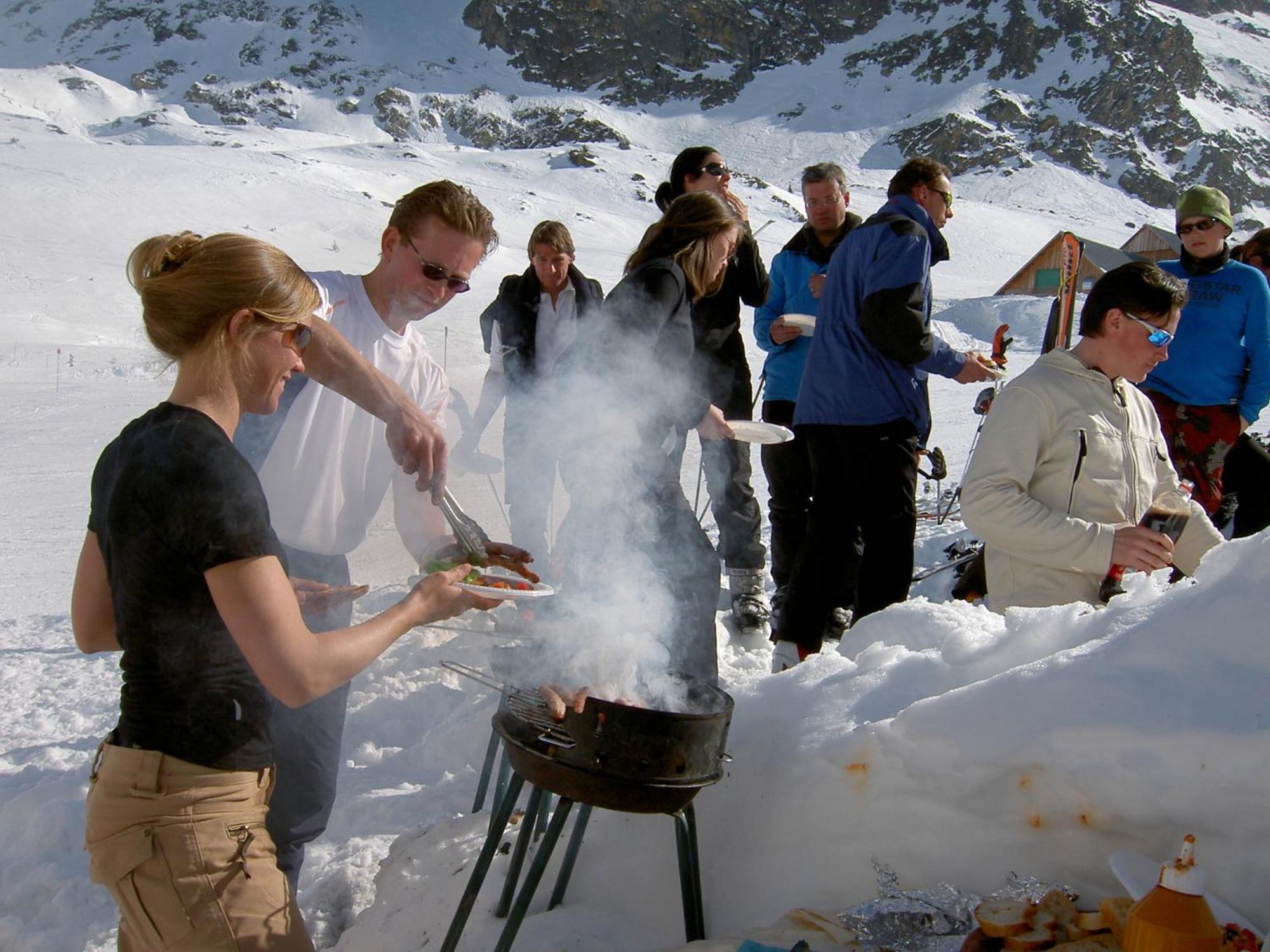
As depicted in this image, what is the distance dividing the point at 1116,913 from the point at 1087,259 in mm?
36575

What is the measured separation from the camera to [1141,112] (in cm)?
12275

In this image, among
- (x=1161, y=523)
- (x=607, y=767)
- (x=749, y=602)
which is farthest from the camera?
(x=749, y=602)

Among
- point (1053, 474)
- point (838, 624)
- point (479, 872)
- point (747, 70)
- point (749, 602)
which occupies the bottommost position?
point (749, 602)

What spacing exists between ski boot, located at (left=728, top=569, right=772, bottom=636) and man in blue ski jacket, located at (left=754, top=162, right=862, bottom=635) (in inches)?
2.9

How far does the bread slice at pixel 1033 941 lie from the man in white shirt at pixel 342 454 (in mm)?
1533

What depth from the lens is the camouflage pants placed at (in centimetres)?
455

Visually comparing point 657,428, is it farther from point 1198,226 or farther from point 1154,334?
point 1198,226

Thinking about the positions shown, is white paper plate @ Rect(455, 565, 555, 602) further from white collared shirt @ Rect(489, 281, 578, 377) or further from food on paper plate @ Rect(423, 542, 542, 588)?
white collared shirt @ Rect(489, 281, 578, 377)

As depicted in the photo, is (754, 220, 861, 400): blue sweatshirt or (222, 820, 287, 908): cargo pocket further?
(754, 220, 861, 400): blue sweatshirt

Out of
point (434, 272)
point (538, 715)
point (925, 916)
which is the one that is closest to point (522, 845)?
point (538, 715)

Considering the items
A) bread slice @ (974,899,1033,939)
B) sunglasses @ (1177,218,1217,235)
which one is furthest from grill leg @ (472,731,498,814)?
sunglasses @ (1177,218,1217,235)

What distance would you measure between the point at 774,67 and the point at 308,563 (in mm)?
153990

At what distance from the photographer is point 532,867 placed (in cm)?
201

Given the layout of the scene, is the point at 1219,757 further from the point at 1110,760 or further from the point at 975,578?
the point at 975,578
